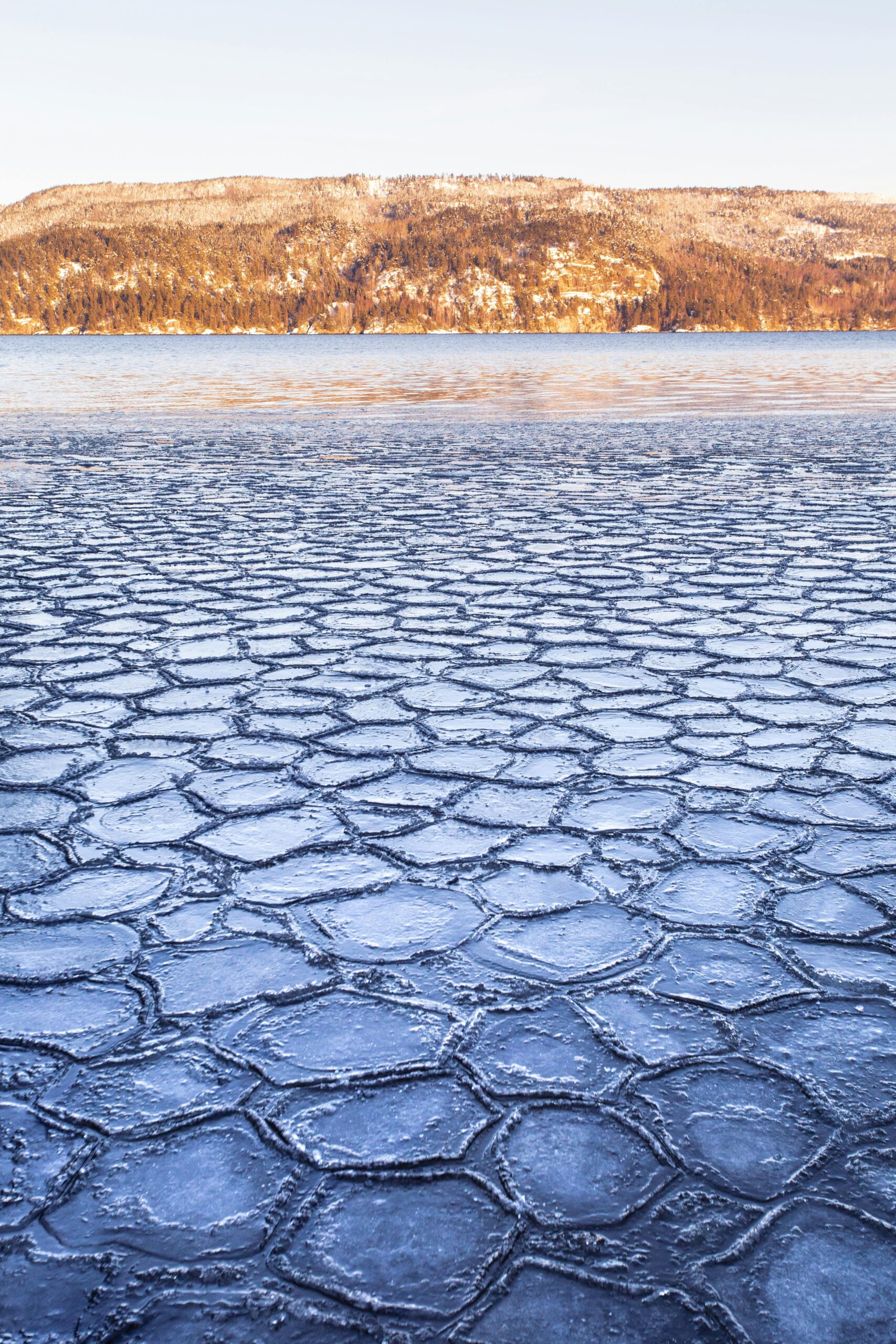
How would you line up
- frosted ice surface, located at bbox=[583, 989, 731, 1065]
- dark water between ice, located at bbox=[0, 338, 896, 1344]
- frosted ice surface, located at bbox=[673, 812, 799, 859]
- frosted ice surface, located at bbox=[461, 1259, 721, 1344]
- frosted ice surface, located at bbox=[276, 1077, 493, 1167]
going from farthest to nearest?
frosted ice surface, located at bbox=[673, 812, 799, 859], frosted ice surface, located at bbox=[583, 989, 731, 1065], frosted ice surface, located at bbox=[276, 1077, 493, 1167], dark water between ice, located at bbox=[0, 338, 896, 1344], frosted ice surface, located at bbox=[461, 1259, 721, 1344]

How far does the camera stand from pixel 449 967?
2.33 metres

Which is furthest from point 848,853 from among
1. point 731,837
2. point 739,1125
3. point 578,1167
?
point 578,1167

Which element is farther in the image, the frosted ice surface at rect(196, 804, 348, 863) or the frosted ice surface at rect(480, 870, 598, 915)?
the frosted ice surface at rect(196, 804, 348, 863)

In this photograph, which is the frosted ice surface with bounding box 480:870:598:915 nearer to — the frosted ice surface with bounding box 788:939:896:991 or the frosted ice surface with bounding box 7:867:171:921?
the frosted ice surface with bounding box 788:939:896:991

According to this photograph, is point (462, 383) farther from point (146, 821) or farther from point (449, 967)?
point (449, 967)

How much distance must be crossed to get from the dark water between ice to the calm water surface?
547 inches

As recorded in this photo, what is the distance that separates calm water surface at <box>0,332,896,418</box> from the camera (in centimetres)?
1967

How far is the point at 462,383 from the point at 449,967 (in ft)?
90.2

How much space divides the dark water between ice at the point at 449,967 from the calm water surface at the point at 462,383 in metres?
13.9

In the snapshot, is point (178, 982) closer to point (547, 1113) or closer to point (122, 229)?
point (547, 1113)

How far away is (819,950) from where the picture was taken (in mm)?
2385

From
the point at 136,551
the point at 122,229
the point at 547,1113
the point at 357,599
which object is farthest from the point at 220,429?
the point at 122,229

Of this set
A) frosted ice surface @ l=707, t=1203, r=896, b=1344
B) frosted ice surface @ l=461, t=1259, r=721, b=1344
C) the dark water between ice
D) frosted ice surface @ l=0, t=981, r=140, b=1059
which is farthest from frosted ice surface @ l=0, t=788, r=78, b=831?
frosted ice surface @ l=707, t=1203, r=896, b=1344

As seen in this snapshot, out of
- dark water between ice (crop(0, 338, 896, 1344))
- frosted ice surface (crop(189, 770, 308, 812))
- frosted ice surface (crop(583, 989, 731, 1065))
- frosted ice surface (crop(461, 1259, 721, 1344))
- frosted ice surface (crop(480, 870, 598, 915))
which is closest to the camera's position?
frosted ice surface (crop(461, 1259, 721, 1344))
